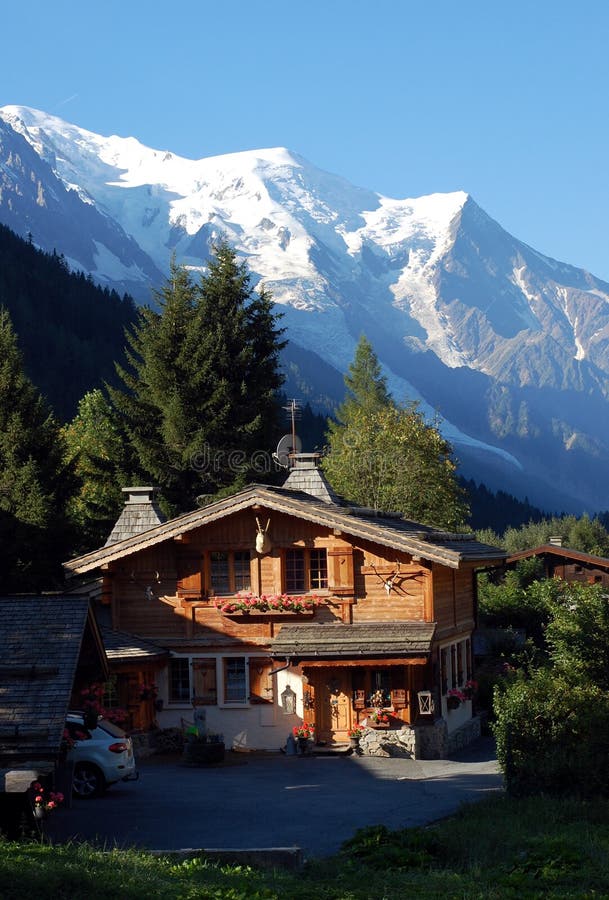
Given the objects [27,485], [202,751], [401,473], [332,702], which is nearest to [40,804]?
[202,751]

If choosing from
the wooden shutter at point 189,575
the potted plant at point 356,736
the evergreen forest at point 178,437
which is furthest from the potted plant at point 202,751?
the evergreen forest at point 178,437

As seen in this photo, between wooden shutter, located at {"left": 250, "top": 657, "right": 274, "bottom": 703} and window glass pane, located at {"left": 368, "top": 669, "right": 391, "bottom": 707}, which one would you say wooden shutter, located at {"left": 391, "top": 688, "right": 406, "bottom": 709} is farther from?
wooden shutter, located at {"left": 250, "top": 657, "right": 274, "bottom": 703}

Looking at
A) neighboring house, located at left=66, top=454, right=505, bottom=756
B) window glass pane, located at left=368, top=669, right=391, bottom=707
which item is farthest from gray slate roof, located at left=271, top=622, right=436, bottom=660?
window glass pane, located at left=368, top=669, right=391, bottom=707

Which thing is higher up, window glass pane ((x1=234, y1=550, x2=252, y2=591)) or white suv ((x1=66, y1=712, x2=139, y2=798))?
window glass pane ((x1=234, y1=550, x2=252, y2=591))

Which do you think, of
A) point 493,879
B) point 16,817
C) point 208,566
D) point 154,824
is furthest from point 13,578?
point 493,879

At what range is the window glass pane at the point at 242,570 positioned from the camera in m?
36.1

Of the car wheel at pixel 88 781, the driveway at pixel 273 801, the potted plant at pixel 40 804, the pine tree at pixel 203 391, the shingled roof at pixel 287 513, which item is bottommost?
the driveway at pixel 273 801

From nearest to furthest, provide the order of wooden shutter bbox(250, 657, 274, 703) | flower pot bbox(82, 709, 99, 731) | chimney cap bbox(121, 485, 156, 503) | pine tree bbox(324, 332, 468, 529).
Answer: flower pot bbox(82, 709, 99, 731) < wooden shutter bbox(250, 657, 274, 703) < chimney cap bbox(121, 485, 156, 503) < pine tree bbox(324, 332, 468, 529)

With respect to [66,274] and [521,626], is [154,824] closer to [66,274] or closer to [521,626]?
[521,626]

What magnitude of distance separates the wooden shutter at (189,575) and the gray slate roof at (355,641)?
101 inches

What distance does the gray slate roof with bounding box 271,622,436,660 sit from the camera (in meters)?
33.5

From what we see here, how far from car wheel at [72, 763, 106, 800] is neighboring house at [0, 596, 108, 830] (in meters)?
3.62

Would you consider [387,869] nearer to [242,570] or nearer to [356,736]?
[356,736]

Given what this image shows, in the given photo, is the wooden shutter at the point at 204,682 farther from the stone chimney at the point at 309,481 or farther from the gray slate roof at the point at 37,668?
the gray slate roof at the point at 37,668
